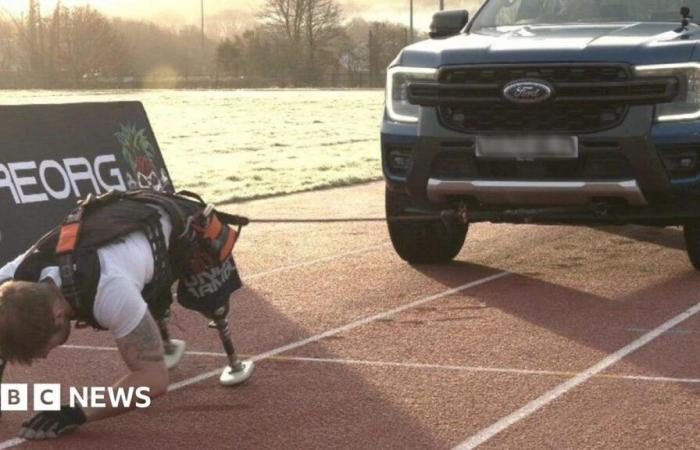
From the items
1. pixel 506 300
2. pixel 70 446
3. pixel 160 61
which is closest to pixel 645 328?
pixel 506 300

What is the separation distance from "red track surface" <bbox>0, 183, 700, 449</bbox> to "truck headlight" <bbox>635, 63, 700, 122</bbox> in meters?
1.09

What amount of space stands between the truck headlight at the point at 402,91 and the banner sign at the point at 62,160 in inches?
75.2

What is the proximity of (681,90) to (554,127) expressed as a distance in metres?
0.77

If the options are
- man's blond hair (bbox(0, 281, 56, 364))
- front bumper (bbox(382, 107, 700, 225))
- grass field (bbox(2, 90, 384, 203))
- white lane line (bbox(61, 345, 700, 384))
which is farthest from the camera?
grass field (bbox(2, 90, 384, 203))

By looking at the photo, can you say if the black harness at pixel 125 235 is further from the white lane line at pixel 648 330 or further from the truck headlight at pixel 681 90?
the truck headlight at pixel 681 90

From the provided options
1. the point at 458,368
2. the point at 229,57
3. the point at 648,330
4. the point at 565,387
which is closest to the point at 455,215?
the point at 648,330

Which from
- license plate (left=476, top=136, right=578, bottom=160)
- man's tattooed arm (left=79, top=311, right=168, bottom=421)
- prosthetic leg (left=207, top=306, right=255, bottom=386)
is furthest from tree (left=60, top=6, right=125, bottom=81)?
man's tattooed arm (left=79, top=311, right=168, bottom=421)

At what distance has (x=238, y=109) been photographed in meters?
43.1

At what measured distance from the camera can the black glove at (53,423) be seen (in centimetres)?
508

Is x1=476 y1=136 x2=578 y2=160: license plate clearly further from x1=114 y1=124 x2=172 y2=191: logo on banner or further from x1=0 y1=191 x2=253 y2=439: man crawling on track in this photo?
x1=0 y1=191 x2=253 y2=439: man crawling on track

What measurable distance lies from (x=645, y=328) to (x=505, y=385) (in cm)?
153

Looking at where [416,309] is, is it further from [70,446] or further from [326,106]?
[326,106]

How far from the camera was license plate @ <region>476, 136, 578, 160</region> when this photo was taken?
8.10m

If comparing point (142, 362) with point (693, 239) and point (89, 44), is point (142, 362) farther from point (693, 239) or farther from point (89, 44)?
point (89, 44)
